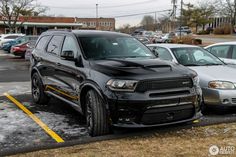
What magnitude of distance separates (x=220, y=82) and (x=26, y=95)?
505cm

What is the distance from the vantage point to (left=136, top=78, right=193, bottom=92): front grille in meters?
5.01

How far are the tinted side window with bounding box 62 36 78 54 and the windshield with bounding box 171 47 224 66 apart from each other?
2828 mm

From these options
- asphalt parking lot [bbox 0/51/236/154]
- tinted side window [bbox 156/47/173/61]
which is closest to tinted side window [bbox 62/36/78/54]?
asphalt parking lot [bbox 0/51/236/154]

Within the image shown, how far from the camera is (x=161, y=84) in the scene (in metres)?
5.09

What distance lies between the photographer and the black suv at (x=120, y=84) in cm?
501

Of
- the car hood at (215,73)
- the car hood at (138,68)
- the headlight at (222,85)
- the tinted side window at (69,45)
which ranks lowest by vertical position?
the headlight at (222,85)

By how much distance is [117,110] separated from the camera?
500 cm

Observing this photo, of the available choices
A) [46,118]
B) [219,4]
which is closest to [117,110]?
[46,118]

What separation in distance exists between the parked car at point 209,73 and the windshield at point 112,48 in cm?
70

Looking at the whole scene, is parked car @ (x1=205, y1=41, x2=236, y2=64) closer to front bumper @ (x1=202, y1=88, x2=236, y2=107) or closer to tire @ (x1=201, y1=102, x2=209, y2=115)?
tire @ (x1=201, y1=102, x2=209, y2=115)

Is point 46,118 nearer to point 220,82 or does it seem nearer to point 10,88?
point 220,82

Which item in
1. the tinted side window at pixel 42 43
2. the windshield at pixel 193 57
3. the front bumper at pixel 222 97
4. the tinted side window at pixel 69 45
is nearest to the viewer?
the tinted side window at pixel 69 45

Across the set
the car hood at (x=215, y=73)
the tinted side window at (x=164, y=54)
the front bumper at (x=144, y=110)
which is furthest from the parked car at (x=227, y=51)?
the front bumper at (x=144, y=110)

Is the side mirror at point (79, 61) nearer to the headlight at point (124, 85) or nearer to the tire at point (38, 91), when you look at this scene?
the headlight at point (124, 85)
